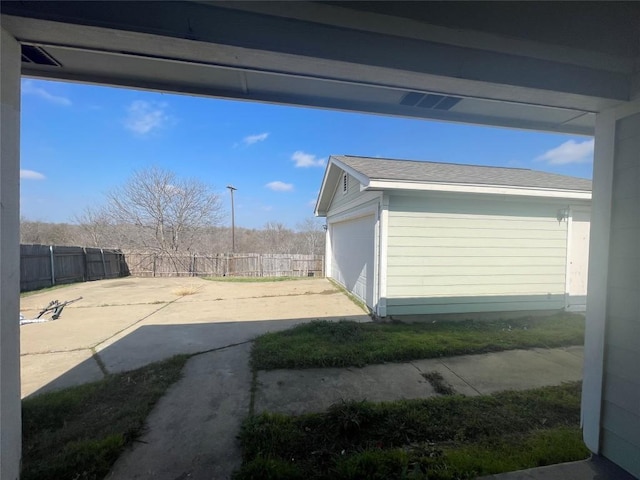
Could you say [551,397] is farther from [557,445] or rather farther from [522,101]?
[522,101]

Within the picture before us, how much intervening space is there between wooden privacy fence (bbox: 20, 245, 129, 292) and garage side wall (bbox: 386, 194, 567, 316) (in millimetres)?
12341

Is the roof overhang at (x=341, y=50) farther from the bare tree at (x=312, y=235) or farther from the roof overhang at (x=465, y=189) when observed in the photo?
the bare tree at (x=312, y=235)

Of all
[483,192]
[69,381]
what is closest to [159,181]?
[69,381]

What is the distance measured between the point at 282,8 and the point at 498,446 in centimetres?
322

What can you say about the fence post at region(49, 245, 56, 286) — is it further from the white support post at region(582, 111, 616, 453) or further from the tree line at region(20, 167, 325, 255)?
the white support post at region(582, 111, 616, 453)

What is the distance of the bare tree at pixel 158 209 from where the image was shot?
16.4 metres

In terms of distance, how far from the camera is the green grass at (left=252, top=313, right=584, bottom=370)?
143 inches

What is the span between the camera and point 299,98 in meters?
2.02

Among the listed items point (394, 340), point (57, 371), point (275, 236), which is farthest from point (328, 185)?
point (275, 236)

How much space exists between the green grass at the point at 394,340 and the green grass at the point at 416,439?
112 centimetres

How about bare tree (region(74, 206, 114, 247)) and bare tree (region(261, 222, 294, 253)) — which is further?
bare tree (region(261, 222, 294, 253))

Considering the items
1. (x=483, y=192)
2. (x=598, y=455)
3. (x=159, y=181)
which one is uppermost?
(x=159, y=181)

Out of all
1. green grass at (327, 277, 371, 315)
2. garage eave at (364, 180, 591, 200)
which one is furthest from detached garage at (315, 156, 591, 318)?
green grass at (327, 277, 371, 315)

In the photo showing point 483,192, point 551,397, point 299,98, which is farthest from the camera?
point 483,192
